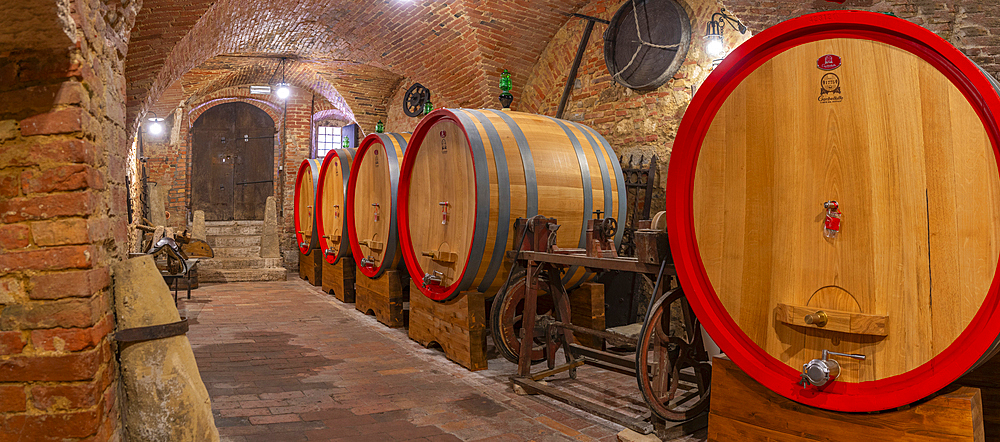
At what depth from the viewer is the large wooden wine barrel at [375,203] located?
17.2ft

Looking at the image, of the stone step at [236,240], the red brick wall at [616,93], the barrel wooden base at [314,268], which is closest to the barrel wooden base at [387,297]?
the red brick wall at [616,93]

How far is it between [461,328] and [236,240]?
857 centimetres

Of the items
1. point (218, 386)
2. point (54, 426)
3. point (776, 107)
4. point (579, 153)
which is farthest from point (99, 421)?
point (579, 153)

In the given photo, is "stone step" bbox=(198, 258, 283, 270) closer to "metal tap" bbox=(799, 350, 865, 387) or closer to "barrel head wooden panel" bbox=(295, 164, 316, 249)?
"barrel head wooden panel" bbox=(295, 164, 316, 249)

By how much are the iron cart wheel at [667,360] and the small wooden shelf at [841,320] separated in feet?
2.15

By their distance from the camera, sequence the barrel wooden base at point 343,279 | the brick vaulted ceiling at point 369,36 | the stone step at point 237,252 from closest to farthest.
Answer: the brick vaulted ceiling at point 369,36
the barrel wooden base at point 343,279
the stone step at point 237,252

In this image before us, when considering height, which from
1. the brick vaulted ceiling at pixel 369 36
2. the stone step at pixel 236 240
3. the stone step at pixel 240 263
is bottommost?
the stone step at pixel 240 263

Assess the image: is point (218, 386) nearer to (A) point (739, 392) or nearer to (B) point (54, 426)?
(B) point (54, 426)

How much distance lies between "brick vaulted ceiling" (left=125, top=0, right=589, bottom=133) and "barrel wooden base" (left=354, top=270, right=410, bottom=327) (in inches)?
120

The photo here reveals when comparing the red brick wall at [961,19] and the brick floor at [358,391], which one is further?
the red brick wall at [961,19]

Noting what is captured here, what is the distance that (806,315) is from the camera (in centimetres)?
178

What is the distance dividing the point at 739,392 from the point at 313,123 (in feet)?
42.2

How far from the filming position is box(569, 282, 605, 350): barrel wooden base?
3986 mm

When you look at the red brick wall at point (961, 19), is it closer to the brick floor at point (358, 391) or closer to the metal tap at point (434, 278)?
the brick floor at point (358, 391)
